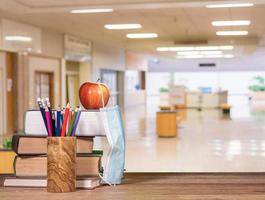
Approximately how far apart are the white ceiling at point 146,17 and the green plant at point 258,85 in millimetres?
22505

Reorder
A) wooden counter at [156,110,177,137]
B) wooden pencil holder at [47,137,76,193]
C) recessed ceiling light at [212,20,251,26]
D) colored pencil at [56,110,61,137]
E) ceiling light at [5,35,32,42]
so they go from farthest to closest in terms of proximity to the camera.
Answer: recessed ceiling light at [212,20,251,26] < ceiling light at [5,35,32,42] < wooden counter at [156,110,177,137] < colored pencil at [56,110,61,137] < wooden pencil holder at [47,137,76,193]

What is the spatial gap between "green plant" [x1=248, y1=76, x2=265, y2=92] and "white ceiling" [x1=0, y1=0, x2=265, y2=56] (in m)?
22.5

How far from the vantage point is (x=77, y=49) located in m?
18.3

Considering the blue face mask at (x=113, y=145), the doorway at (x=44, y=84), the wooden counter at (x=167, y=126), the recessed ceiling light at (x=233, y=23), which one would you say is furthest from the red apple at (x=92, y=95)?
the doorway at (x=44, y=84)

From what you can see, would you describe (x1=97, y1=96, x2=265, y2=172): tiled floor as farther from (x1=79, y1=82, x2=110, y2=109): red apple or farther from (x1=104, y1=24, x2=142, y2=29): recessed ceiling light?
(x1=79, y1=82, x2=110, y2=109): red apple

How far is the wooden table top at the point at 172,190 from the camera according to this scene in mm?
2348

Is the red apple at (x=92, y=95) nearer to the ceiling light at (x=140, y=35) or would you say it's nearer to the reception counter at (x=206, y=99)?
the ceiling light at (x=140, y=35)

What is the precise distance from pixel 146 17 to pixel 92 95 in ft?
33.4

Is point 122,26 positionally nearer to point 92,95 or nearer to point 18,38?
point 18,38

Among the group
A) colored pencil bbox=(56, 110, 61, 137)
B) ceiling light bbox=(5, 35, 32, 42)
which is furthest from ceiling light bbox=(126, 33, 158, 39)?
colored pencil bbox=(56, 110, 61, 137)

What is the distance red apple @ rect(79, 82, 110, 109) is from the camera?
2.88 m

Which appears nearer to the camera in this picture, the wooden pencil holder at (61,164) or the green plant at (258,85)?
the wooden pencil holder at (61,164)

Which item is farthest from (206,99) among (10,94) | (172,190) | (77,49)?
(172,190)

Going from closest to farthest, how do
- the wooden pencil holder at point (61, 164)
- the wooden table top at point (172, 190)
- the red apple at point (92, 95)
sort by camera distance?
the wooden table top at point (172, 190) < the wooden pencil holder at point (61, 164) < the red apple at point (92, 95)
